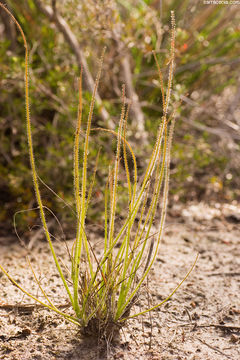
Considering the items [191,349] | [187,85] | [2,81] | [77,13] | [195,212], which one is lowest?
[191,349]

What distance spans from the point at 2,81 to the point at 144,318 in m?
1.70

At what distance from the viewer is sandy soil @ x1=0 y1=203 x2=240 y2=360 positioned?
120 centimetres

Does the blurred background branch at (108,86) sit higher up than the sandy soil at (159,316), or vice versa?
the blurred background branch at (108,86)

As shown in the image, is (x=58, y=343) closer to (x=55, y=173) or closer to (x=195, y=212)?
(x=55, y=173)

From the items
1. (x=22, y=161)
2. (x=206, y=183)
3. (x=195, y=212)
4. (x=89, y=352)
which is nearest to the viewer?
(x=89, y=352)

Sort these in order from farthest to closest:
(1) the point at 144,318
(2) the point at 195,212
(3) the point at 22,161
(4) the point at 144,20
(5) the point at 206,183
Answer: (5) the point at 206,183
(2) the point at 195,212
(3) the point at 22,161
(4) the point at 144,20
(1) the point at 144,318

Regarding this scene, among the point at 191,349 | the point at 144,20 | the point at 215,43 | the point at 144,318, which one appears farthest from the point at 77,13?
the point at 191,349

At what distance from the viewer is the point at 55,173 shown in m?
2.44

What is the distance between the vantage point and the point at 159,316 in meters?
1.43

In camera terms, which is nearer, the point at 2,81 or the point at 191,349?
the point at 191,349

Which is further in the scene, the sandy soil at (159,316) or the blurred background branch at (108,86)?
the blurred background branch at (108,86)

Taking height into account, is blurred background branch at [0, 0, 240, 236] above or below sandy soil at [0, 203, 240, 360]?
above

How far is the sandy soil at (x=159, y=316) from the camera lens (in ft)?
3.94

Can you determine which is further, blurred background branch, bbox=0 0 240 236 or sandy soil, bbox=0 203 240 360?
blurred background branch, bbox=0 0 240 236
